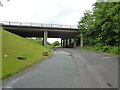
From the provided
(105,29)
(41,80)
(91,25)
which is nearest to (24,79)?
(41,80)

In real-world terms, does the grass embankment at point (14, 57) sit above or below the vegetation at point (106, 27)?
below

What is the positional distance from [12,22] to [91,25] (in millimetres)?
18335

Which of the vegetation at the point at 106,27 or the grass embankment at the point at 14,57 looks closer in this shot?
the grass embankment at the point at 14,57

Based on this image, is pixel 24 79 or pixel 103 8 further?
pixel 103 8

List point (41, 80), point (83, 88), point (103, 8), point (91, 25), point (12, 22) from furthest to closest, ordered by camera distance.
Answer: point (12, 22)
point (91, 25)
point (103, 8)
point (41, 80)
point (83, 88)

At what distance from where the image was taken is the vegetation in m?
38.6

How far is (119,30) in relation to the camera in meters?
39.3

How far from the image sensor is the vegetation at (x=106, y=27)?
38.6 m

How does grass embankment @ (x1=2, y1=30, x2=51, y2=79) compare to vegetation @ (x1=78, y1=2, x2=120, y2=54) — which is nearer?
grass embankment @ (x1=2, y1=30, x2=51, y2=79)

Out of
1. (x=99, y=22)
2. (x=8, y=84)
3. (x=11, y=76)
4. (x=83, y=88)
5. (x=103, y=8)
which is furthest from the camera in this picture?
(x=99, y=22)

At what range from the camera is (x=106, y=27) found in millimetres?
47438

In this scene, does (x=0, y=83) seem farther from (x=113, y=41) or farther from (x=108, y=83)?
(x=113, y=41)

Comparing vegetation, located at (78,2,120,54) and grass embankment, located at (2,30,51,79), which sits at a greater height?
vegetation, located at (78,2,120,54)

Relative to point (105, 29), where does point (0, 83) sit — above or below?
below
